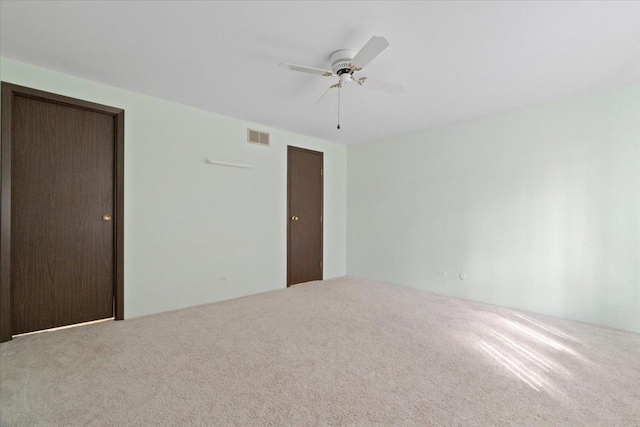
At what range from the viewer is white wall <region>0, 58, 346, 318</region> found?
10.2 ft

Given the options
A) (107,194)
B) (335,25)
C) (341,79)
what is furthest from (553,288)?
(107,194)

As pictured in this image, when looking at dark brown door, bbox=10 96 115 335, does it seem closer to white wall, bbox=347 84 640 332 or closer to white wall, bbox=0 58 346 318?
white wall, bbox=0 58 346 318

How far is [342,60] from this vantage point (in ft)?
7.39

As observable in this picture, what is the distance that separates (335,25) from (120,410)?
274 centimetres

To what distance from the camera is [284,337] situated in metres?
2.66

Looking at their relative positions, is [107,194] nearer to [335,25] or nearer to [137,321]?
[137,321]

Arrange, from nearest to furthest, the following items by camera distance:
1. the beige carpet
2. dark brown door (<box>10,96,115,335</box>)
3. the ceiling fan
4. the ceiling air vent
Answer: the beige carpet, the ceiling fan, dark brown door (<box>10,96,115,335</box>), the ceiling air vent

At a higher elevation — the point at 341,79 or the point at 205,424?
the point at 341,79

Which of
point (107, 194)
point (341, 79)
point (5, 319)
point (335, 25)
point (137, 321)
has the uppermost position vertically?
point (335, 25)

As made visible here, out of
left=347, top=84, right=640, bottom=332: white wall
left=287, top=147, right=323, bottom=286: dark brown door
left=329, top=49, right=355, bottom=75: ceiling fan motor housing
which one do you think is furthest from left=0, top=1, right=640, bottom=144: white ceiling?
left=287, top=147, right=323, bottom=286: dark brown door

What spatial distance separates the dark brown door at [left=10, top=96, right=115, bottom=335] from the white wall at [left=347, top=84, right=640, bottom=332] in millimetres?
3861

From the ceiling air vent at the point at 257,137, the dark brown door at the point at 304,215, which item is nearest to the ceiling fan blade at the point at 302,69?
the ceiling air vent at the point at 257,137

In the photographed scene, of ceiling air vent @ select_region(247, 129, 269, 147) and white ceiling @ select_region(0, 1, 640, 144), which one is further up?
white ceiling @ select_region(0, 1, 640, 144)

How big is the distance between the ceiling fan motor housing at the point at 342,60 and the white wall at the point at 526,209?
248 centimetres
